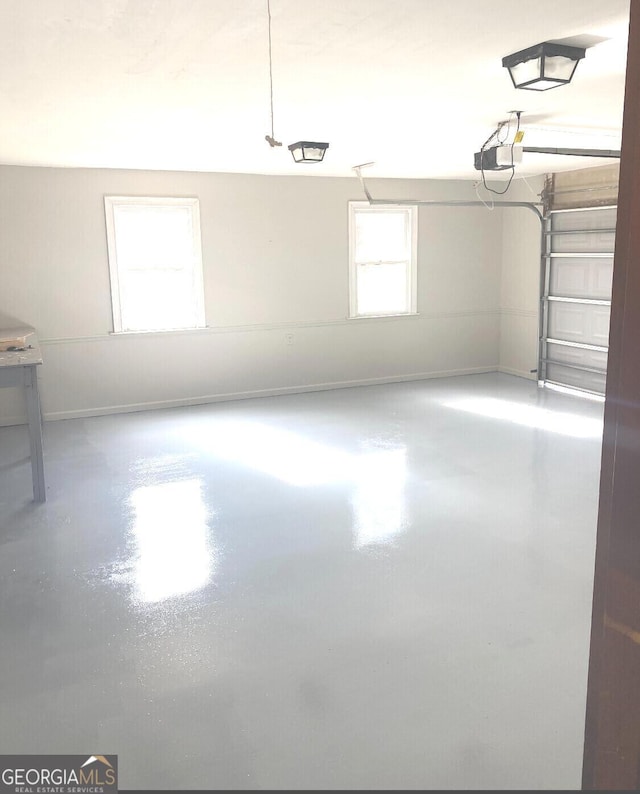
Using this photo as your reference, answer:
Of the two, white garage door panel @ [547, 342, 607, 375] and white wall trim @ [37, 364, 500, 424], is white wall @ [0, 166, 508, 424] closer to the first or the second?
white wall trim @ [37, 364, 500, 424]

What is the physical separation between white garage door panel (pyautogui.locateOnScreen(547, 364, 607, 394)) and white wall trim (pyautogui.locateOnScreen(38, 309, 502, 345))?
77 cm

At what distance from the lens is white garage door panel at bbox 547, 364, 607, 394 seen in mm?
7348

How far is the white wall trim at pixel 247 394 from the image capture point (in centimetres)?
671

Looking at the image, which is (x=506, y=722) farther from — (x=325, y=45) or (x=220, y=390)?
(x=220, y=390)

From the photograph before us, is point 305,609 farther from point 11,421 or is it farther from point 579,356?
point 579,356

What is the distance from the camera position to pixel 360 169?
6.89 metres

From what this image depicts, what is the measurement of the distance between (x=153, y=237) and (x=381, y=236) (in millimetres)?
2681

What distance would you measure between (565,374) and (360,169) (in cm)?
331

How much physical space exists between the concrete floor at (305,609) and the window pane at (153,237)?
81.6 inches

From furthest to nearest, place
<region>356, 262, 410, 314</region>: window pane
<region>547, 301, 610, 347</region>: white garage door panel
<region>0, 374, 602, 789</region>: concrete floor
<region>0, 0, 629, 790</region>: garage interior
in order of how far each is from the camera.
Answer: <region>356, 262, 410, 314</region>: window pane → <region>547, 301, 610, 347</region>: white garage door panel → <region>0, 0, 629, 790</region>: garage interior → <region>0, 374, 602, 789</region>: concrete floor

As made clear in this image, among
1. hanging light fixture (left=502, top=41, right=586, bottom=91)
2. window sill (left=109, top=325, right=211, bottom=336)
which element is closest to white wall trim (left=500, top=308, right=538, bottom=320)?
window sill (left=109, top=325, right=211, bottom=336)

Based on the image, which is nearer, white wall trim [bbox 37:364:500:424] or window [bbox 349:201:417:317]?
white wall trim [bbox 37:364:500:424]

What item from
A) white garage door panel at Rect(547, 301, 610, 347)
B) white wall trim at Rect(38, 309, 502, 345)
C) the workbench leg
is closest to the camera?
the workbench leg

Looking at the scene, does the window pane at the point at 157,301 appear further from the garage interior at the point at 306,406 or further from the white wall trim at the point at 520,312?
the white wall trim at the point at 520,312
